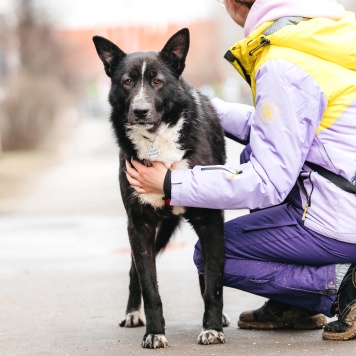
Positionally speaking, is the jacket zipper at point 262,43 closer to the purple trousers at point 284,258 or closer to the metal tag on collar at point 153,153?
the metal tag on collar at point 153,153

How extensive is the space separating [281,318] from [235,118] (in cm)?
135

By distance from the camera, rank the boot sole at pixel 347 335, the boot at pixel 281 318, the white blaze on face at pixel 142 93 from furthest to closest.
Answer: the boot at pixel 281 318 < the white blaze on face at pixel 142 93 < the boot sole at pixel 347 335

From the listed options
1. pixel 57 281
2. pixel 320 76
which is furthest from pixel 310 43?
pixel 57 281

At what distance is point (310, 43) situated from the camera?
4352 mm

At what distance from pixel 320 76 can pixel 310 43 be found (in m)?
0.18

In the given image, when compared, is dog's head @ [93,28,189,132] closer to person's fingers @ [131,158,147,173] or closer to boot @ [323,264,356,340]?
person's fingers @ [131,158,147,173]

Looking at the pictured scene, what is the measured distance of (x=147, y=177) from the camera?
4629 mm

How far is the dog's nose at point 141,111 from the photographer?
4.59 m

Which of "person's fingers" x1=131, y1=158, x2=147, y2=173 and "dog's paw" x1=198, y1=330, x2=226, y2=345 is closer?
"dog's paw" x1=198, y1=330, x2=226, y2=345

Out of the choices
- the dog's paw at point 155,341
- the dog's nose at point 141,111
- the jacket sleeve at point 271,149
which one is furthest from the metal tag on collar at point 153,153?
the dog's paw at point 155,341

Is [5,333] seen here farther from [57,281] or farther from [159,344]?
[57,281]

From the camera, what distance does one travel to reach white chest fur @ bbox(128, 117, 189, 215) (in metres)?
4.72

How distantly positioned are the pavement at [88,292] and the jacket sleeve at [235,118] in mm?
756

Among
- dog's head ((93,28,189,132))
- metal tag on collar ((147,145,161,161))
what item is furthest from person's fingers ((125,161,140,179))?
dog's head ((93,28,189,132))
